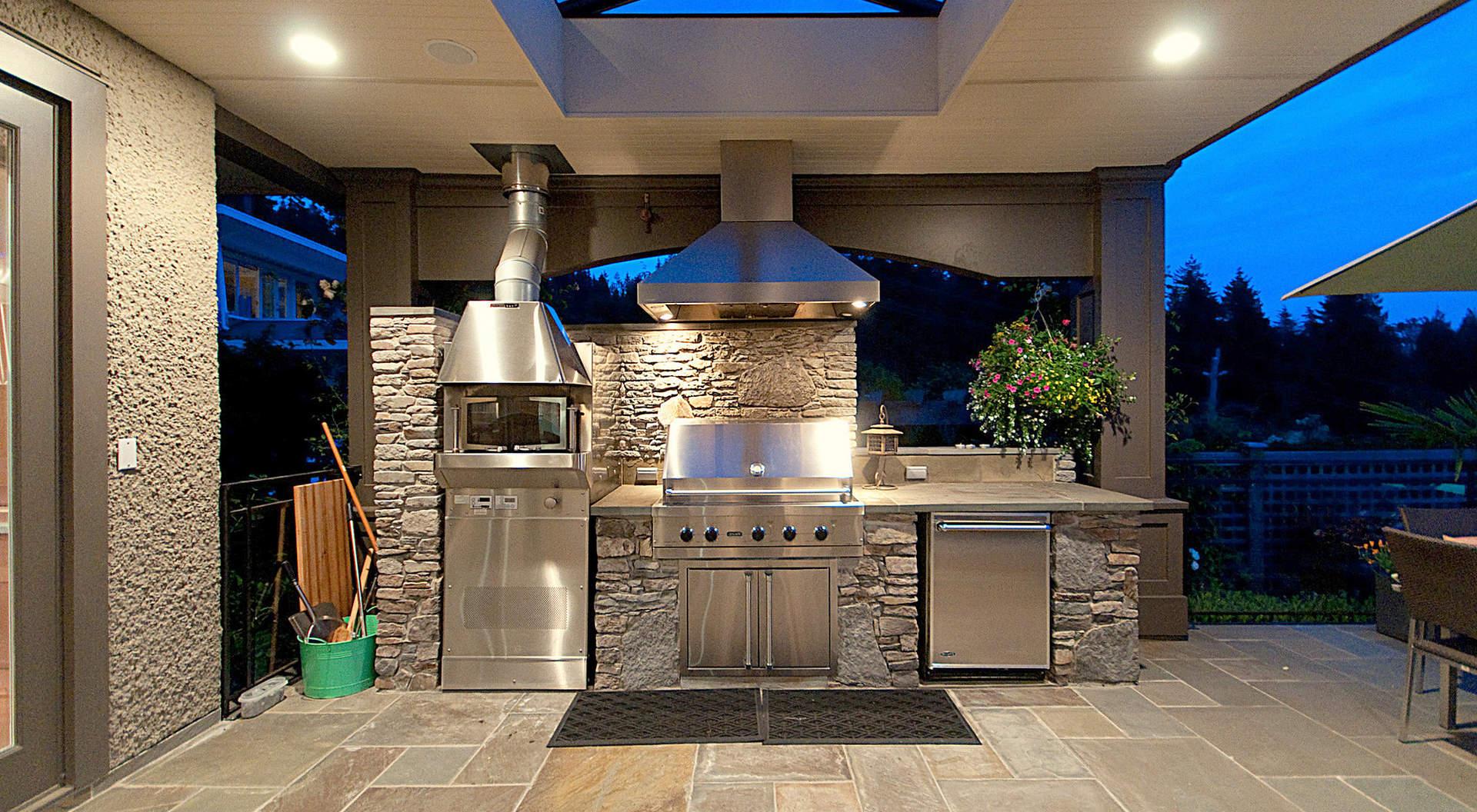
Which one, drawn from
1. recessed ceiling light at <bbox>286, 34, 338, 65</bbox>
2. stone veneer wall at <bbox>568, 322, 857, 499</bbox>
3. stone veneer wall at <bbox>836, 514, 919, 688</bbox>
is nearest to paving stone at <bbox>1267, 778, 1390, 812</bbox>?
stone veneer wall at <bbox>836, 514, 919, 688</bbox>

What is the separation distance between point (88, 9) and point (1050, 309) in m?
4.83

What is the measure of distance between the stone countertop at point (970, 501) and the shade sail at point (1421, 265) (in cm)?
121

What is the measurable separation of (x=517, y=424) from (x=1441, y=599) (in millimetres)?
3863

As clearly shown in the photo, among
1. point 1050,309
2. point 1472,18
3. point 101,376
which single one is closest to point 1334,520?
point 1050,309

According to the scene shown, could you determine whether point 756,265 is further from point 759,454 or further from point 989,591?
point 989,591

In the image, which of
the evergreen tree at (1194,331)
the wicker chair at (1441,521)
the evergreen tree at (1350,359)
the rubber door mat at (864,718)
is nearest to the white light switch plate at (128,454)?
the rubber door mat at (864,718)

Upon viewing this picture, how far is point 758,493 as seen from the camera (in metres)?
3.68

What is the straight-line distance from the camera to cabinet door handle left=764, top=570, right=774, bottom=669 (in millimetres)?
3551

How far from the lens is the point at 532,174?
3.99 metres

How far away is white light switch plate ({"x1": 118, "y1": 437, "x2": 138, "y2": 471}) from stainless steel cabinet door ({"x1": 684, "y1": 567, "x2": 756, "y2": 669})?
2222mm

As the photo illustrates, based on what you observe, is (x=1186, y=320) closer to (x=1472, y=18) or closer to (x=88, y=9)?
(x=1472, y=18)

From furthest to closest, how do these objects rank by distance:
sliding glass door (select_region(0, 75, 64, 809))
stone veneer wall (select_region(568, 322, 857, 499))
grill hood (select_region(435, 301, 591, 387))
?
stone veneer wall (select_region(568, 322, 857, 499)), grill hood (select_region(435, 301, 591, 387)), sliding glass door (select_region(0, 75, 64, 809))

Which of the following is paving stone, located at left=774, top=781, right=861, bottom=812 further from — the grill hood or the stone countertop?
the grill hood

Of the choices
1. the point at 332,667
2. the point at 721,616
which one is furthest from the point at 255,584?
the point at 721,616
